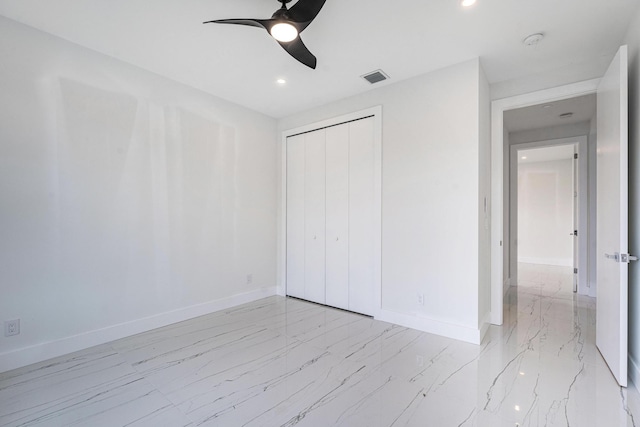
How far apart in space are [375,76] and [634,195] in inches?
93.8

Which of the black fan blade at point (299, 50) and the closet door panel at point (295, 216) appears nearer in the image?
the black fan blade at point (299, 50)

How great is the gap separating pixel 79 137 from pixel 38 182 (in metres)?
0.50

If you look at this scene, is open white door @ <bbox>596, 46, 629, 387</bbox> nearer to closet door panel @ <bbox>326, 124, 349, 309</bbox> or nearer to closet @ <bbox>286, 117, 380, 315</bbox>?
closet @ <bbox>286, 117, 380, 315</bbox>

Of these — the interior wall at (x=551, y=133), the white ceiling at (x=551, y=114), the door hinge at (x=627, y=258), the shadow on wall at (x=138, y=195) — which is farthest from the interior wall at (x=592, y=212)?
the shadow on wall at (x=138, y=195)

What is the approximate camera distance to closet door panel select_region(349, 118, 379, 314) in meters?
3.49

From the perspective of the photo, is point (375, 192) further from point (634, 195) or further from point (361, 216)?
point (634, 195)

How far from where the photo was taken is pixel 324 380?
212 centimetres

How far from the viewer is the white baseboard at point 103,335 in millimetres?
2283

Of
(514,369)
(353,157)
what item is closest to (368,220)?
(353,157)

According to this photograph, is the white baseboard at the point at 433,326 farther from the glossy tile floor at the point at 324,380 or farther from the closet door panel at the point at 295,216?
the closet door panel at the point at 295,216

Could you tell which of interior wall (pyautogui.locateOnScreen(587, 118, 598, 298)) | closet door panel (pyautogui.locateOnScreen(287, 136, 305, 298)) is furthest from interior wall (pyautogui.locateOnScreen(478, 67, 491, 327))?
interior wall (pyautogui.locateOnScreen(587, 118, 598, 298))

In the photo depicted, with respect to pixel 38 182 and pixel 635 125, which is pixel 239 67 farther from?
pixel 635 125

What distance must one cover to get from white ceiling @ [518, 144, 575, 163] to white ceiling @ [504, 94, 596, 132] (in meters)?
1.66

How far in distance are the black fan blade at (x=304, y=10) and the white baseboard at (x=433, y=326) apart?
2867mm
